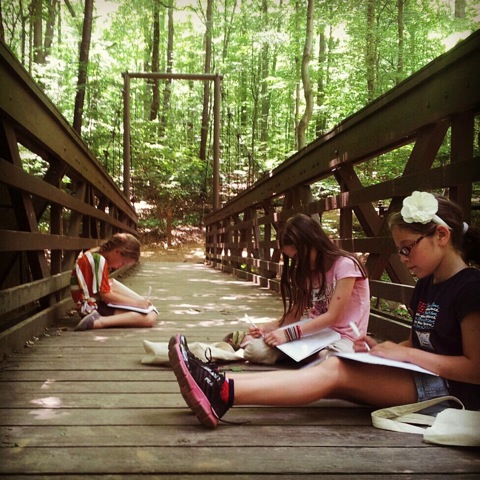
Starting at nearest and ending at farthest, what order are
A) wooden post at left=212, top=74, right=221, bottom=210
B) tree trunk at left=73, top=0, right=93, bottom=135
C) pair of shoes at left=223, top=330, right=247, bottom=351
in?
pair of shoes at left=223, top=330, right=247, bottom=351, tree trunk at left=73, top=0, right=93, bottom=135, wooden post at left=212, top=74, right=221, bottom=210

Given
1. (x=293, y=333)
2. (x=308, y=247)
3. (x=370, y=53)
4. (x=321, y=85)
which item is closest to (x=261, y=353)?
(x=293, y=333)

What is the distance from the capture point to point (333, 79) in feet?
51.9

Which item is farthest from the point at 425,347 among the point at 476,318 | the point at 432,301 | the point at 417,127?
the point at 417,127

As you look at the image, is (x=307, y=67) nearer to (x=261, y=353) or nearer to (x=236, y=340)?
(x=236, y=340)

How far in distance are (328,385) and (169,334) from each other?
5.90ft

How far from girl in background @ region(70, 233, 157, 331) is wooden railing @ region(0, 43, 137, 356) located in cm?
18

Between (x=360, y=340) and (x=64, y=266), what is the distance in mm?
2809

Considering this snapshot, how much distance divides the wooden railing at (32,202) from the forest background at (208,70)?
10.2 ft

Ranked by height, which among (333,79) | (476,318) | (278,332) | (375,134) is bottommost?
(278,332)

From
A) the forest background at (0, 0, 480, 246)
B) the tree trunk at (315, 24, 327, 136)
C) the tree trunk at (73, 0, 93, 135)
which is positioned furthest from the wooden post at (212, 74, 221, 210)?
the tree trunk at (315, 24, 327, 136)

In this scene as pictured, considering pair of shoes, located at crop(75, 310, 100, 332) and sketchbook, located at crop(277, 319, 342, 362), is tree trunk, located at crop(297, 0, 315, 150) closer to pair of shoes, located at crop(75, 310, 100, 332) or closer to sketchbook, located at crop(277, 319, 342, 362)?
pair of shoes, located at crop(75, 310, 100, 332)

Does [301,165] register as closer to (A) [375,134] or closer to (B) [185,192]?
(A) [375,134]

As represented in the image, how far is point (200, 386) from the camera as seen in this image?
63.9 inches

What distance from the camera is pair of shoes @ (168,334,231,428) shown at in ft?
5.18
